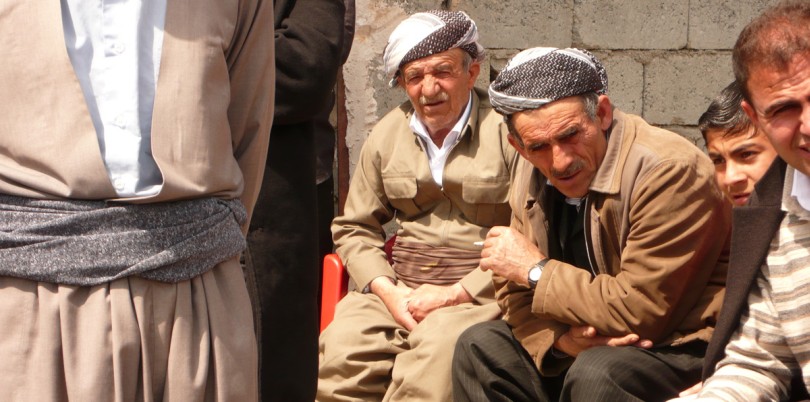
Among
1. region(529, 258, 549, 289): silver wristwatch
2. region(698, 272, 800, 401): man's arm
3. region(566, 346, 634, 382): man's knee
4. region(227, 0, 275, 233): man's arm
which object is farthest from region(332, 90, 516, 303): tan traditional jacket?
region(227, 0, 275, 233): man's arm

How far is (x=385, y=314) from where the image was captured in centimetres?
413

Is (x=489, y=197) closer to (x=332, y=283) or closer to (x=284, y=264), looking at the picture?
(x=332, y=283)

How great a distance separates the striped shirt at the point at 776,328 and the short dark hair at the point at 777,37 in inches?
11.0

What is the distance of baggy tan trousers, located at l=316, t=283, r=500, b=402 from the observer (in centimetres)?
377

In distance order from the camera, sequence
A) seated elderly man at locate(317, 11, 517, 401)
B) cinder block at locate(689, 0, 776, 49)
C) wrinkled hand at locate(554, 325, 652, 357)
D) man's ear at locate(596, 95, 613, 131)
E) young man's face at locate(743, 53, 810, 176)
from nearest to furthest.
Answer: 1. young man's face at locate(743, 53, 810, 176)
2. wrinkled hand at locate(554, 325, 652, 357)
3. man's ear at locate(596, 95, 613, 131)
4. seated elderly man at locate(317, 11, 517, 401)
5. cinder block at locate(689, 0, 776, 49)

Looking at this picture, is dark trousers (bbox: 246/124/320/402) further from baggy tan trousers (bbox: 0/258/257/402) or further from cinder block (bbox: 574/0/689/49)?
cinder block (bbox: 574/0/689/49)

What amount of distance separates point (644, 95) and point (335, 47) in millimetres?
2122

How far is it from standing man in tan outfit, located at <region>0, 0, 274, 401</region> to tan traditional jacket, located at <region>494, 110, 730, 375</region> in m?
1.33

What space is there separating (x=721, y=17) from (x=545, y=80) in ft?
6.51

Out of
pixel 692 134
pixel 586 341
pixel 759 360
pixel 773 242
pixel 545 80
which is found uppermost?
pixel 545 80

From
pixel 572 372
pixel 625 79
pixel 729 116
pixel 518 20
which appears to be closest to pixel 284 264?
pixel 572 372

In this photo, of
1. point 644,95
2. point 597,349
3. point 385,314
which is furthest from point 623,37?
point 597,349

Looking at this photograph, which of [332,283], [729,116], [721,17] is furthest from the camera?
[721,17]

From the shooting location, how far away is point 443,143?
4.23 m
